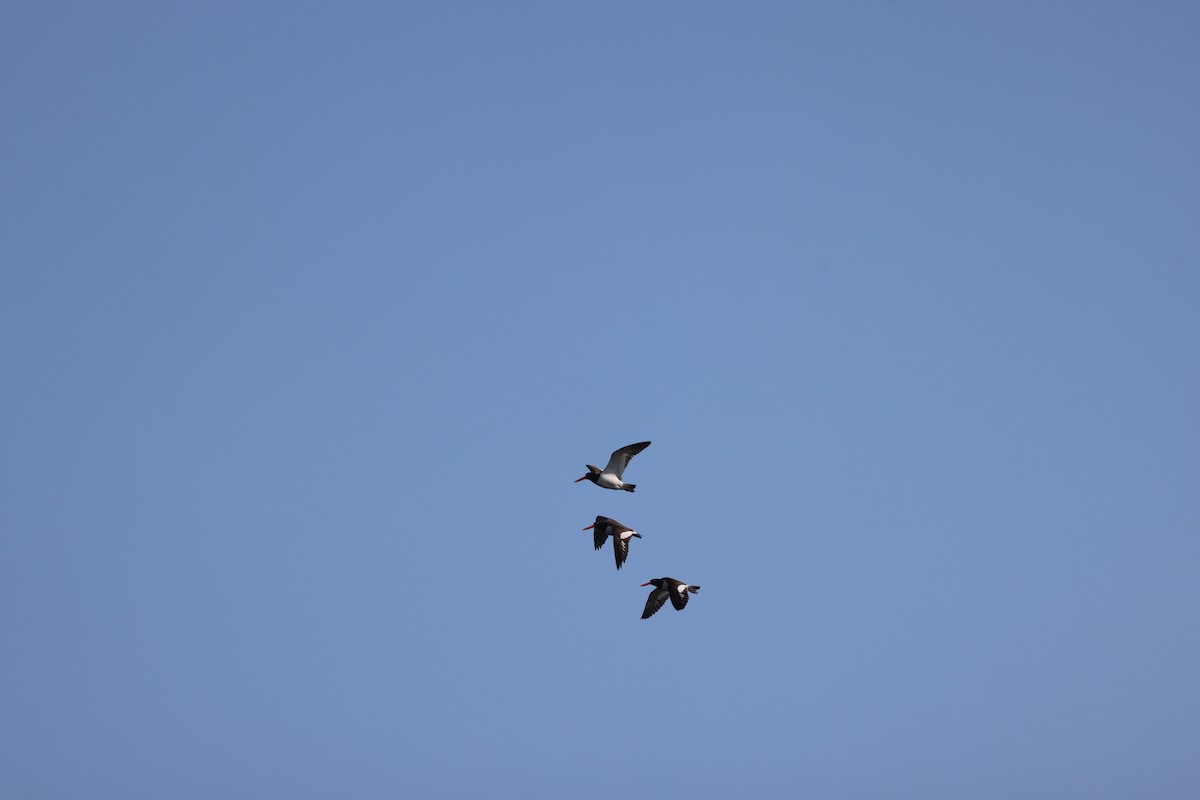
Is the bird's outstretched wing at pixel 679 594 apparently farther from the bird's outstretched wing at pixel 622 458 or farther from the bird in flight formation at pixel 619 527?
the bird's outstretched wing at pixel 622 458

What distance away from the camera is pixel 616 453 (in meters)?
73.6

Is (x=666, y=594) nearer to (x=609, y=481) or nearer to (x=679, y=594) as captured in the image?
(x=679, y=594)

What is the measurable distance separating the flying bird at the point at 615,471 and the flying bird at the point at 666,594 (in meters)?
4.87

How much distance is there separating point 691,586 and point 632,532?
12.5ft

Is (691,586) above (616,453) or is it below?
below

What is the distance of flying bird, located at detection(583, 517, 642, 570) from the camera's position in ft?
243

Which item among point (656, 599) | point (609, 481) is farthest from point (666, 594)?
point (609, 481)

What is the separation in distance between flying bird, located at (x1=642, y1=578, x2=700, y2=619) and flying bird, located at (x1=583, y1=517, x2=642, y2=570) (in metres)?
2.35

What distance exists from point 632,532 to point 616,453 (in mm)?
3919

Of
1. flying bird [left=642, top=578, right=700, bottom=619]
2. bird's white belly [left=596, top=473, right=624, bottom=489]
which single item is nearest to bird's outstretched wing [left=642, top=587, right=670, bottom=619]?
flying bird [left=642, top=578, right=700, bottom=619]

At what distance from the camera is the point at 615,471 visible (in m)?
74.4

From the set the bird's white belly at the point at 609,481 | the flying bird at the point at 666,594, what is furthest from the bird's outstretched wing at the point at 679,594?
the bird's white belly at the point at 609,481

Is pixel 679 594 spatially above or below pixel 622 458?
below

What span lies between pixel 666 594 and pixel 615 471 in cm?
662
